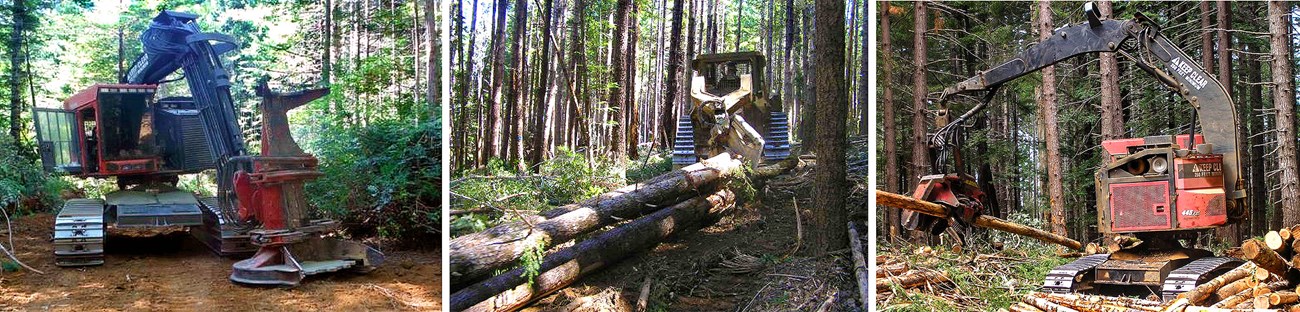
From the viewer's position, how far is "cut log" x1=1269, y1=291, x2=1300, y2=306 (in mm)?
5355

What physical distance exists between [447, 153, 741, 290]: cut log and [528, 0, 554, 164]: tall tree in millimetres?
323

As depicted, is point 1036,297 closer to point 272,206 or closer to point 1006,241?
point 1006,241

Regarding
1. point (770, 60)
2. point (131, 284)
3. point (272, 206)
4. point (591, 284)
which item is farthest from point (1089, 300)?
point (131, 284)

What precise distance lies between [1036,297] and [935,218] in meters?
0.95

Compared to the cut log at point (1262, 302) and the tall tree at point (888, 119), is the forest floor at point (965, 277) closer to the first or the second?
the tall tree at point (888, 119)

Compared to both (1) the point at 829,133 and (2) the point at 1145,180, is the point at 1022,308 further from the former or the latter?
(1) the point at 829,133

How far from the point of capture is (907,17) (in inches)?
256

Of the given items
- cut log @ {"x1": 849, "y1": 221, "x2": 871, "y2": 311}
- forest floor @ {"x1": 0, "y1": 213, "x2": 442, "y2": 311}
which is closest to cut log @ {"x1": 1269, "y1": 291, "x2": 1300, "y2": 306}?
cut log @ {"x1": 849, "y1": 221, "x2": 871, "y2": 311}

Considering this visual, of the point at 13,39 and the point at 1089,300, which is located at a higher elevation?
the point at 13,39

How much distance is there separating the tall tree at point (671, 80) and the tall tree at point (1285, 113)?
269 inches

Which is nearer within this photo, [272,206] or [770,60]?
[770,60]

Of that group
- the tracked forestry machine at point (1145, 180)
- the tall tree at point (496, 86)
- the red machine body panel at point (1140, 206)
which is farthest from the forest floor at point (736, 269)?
the red machine body panel at point (1140, 206)

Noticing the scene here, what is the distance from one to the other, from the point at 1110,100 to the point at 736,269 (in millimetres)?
5826

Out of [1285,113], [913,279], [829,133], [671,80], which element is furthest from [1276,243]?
[671,80]
